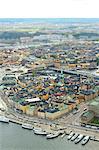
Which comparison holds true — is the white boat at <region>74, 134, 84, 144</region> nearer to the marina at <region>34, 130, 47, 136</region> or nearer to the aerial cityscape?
the aerial cityscape

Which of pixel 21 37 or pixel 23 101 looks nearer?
pixel 23 101

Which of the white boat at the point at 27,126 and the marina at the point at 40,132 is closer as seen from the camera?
the marina at the point at 40,132

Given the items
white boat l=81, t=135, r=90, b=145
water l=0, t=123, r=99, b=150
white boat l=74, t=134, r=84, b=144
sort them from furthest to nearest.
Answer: white boat l=74, t=134, r=84, b=144
white boat l=81, t=135, r=90, b=145
water l=0, t=123, r=99, b=150

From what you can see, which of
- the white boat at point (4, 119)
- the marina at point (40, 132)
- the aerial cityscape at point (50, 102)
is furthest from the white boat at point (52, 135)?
the white boat at point (4, 119)

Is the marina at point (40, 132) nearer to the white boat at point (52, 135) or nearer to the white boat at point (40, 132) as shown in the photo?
the white boat at point (40, 132)

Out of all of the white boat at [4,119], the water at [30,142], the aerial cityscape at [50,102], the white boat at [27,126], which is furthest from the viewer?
the white boat at [4,119]

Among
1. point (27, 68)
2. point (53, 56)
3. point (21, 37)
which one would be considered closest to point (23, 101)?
point (27, 68)

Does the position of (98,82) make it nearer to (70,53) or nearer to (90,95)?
(90,95)

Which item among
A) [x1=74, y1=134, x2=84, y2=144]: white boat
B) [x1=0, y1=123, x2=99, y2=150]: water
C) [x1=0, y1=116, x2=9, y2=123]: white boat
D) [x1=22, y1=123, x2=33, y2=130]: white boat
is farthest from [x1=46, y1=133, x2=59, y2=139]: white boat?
[x1=0, y1=116, x2=9, y2=123]: white boat
